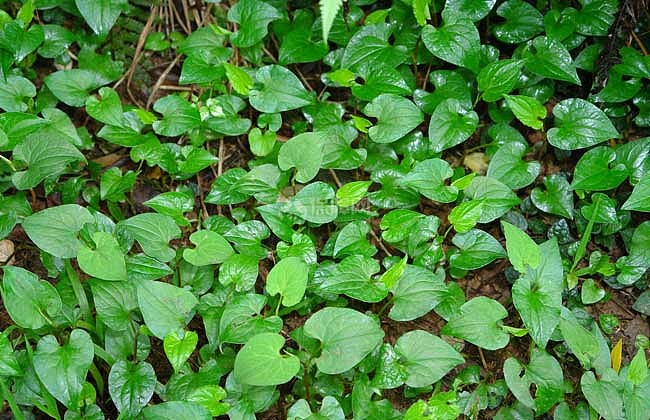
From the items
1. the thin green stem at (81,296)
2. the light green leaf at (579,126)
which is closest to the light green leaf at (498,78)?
the light green leaf at (579,126)

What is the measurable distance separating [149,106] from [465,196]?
1.36m

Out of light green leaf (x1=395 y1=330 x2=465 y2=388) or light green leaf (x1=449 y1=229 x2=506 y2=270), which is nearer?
light green leaf (x1=395 y1=330 x2=465 y2=388)

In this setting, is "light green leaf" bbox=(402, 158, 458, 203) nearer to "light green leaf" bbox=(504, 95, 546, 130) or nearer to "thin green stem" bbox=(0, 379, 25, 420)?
"light green leaf" bbox=(504, 95, 546, 130)

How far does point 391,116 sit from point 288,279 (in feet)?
2.56

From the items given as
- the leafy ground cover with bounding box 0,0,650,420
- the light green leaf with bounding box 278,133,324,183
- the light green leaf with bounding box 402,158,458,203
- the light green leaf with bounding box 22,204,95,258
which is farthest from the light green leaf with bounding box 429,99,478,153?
the light green leaf with bounding box 22,204,95,258

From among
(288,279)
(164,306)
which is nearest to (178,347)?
(164,306)

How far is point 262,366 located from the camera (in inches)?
77.5

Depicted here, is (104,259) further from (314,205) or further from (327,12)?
(327,12)

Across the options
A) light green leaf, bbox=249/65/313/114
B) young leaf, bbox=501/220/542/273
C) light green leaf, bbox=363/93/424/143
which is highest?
light green leaf, bbox=249/65/313/114

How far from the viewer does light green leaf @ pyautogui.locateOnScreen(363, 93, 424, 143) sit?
96.8 inches

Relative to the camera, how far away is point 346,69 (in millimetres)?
2561

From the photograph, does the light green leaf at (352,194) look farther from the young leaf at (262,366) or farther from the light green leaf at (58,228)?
the light green leaf at (58,228)

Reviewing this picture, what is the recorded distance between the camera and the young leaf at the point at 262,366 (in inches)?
77.2

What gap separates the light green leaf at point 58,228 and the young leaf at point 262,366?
69 centimetres
